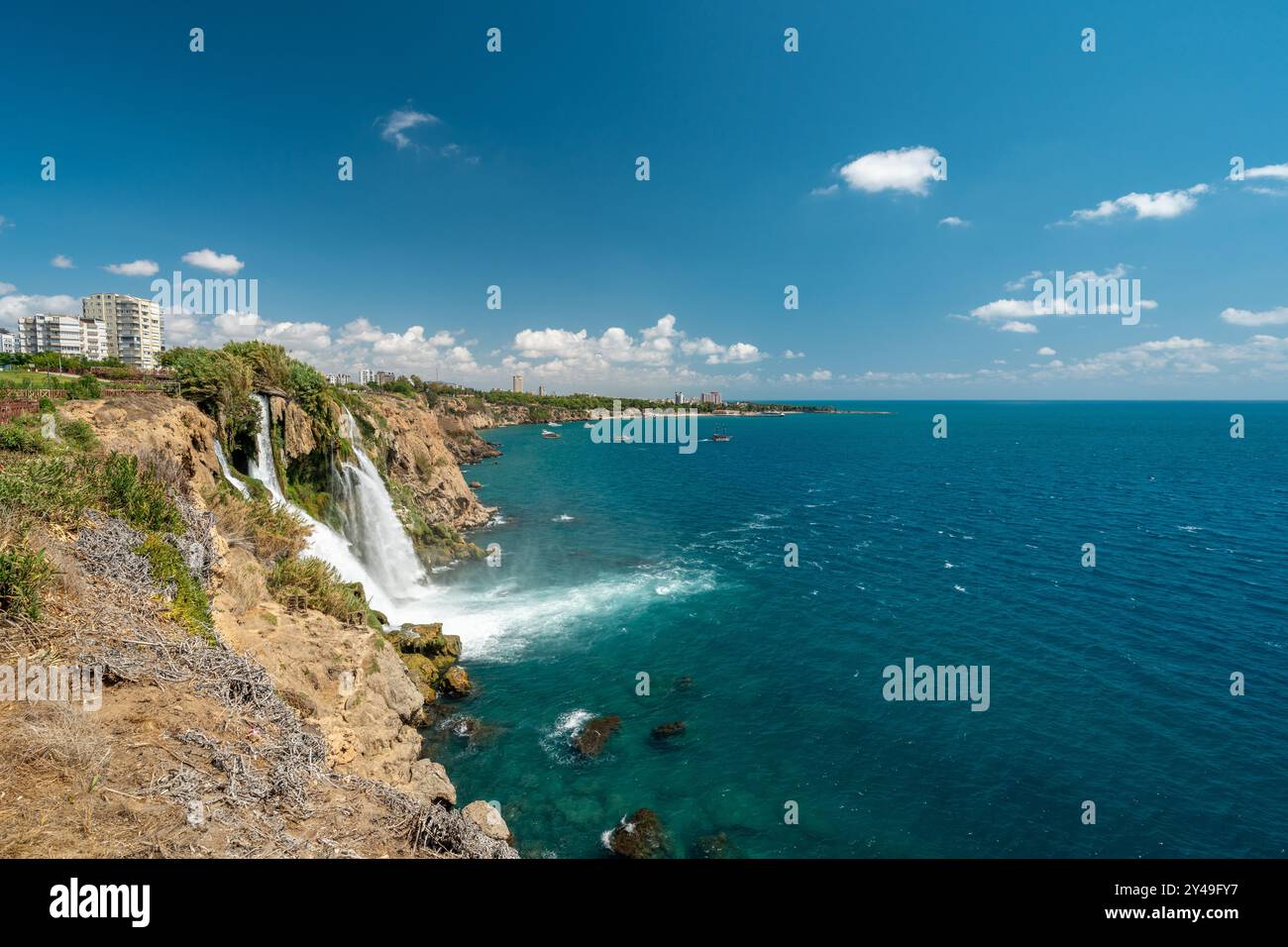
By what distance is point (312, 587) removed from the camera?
2106cm

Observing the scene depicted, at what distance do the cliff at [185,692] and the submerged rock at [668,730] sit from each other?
6.98 metres

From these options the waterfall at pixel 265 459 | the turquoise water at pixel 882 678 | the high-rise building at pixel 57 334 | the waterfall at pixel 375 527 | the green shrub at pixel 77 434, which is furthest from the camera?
the high-rise building at pixel 57 334

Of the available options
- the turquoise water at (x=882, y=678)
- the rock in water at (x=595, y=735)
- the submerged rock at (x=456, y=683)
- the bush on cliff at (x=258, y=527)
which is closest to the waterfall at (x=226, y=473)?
the bush on cliff at (x=258, y=527)

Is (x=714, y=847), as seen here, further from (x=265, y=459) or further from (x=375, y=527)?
(x=265, y=459)

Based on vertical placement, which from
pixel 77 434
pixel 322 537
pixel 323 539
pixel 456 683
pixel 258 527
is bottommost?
pixel 456 683

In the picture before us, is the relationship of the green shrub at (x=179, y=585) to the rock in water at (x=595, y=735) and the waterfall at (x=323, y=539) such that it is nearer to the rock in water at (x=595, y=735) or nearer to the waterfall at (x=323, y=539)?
the rock in water at (x=595, y=735)

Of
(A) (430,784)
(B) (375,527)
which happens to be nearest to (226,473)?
(B) (375,527)

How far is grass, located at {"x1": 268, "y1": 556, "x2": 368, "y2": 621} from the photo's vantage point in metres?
20.0

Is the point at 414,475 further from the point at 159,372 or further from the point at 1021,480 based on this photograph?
the point at 1021,480

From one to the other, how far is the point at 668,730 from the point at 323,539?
20600mm

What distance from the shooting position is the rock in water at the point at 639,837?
15.9 metres

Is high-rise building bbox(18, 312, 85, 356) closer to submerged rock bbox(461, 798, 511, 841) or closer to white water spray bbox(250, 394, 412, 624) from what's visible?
white water spray bbox(250, 394, 412, 624)
